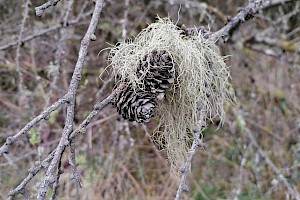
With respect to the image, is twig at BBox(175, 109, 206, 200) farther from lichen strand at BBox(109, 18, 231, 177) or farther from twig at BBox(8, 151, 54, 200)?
twig at BBox(8, 151, 54, 200)

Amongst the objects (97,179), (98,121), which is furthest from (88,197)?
(98,121)

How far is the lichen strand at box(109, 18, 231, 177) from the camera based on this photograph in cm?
93

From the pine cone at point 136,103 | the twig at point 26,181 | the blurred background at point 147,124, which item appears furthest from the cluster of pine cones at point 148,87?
the blurred background at point 147,124

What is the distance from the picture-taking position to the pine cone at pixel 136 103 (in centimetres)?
90

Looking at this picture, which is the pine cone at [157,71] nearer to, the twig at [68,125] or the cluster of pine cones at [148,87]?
the cluster of pine cones at [148,87]

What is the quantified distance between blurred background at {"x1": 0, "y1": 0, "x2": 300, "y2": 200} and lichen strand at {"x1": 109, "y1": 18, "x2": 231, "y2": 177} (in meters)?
0.87

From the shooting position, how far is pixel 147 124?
83.1 inches

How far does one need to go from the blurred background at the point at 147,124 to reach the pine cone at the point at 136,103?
38.7 inches

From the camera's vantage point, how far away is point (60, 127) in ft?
7.15

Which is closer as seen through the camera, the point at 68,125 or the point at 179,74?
the point at 68,125

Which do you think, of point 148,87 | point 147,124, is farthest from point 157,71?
point 147,124

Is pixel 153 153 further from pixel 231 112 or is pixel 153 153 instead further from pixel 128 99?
pixel 128 99

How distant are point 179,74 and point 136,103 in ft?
0.34

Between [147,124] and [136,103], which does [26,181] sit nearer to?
[136,103]
